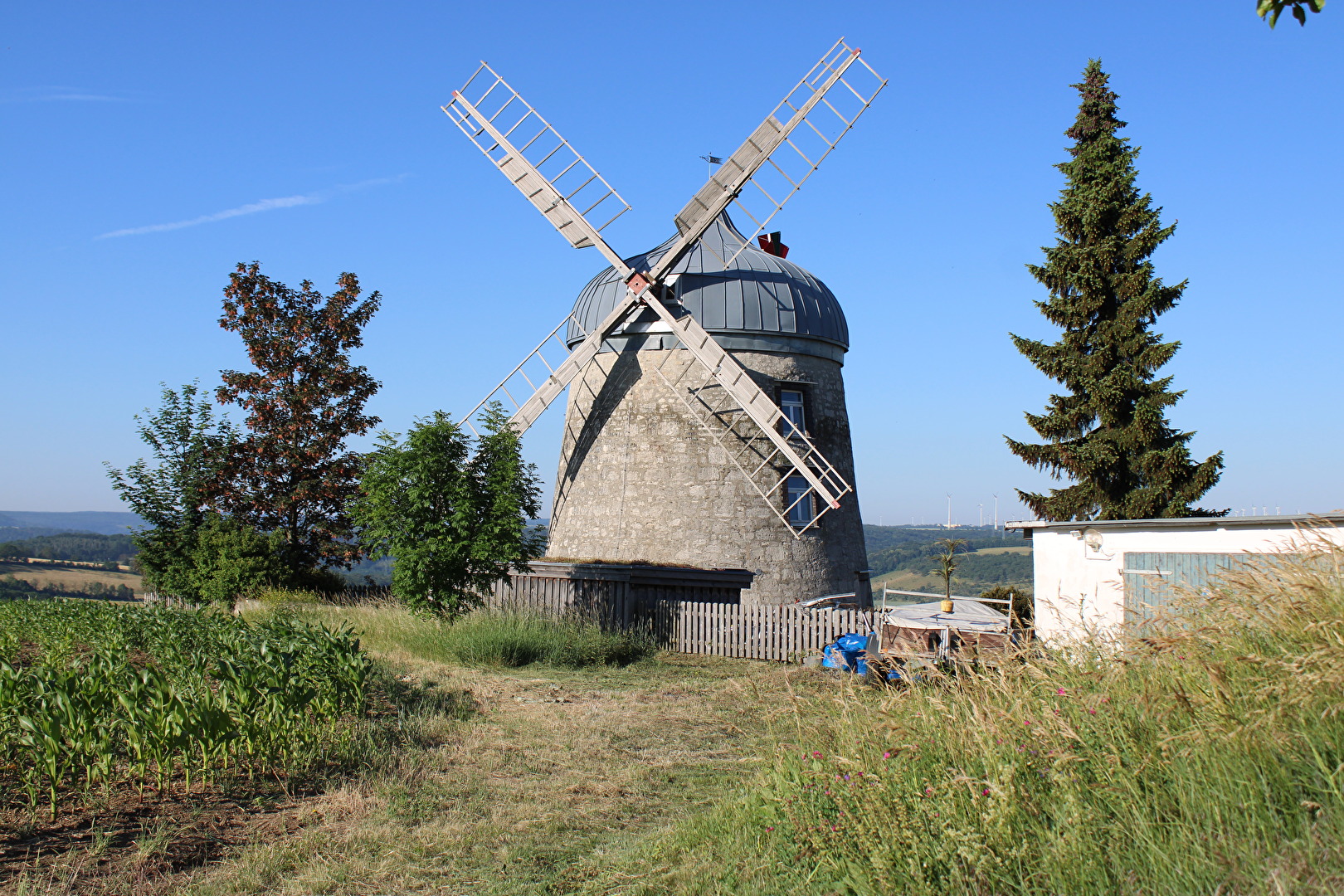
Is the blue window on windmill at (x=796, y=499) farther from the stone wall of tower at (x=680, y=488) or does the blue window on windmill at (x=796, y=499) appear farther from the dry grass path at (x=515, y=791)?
the dry grass path at (x=515, y=791)

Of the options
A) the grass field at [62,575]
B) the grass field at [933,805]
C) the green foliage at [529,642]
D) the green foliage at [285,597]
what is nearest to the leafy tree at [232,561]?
the green foliage at [285,597]

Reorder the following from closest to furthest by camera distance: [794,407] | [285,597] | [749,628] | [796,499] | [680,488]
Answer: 1. [749,628]
2. [285,597]
3. [680,488]
4. [796,499]
5. [794,407]

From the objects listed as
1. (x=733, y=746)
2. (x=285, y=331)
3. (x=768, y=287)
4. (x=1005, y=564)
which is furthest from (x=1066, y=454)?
(x=1005, y=564)

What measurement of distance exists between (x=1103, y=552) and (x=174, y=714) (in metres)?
11.2

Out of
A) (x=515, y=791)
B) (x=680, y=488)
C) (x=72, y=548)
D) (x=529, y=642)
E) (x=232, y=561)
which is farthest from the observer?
(x=72, y=548)

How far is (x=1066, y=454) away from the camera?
1783 centimetres

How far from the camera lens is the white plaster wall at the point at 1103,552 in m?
10.7

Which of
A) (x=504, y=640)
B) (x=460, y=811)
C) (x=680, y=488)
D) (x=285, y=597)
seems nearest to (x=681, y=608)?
(x=680, y=488)

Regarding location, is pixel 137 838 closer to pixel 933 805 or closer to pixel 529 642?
pixel 933 805

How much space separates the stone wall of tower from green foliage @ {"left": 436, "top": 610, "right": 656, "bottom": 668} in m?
3.35

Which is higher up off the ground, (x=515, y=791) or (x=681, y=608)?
(x=681, y=608)

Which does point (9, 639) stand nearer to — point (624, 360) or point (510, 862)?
point (510, 862)

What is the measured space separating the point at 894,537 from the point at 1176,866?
195 metres

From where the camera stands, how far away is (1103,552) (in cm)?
1216
